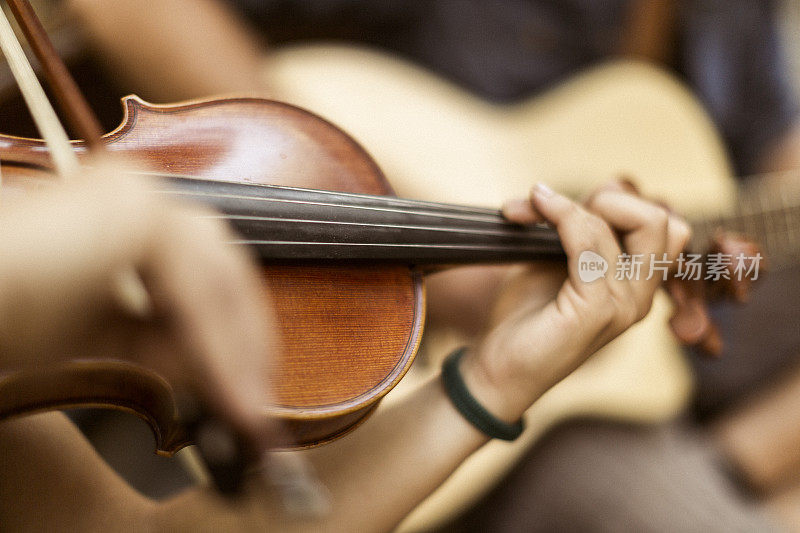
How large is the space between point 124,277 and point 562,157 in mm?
809

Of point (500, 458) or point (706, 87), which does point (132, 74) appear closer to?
point (500, 458)

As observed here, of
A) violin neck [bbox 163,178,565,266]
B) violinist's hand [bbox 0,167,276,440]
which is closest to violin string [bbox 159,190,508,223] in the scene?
violin neck [bbox 163,178,565,266]

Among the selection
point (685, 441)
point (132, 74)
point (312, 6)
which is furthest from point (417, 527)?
point (312, 6)

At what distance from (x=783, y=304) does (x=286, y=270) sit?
97 cm

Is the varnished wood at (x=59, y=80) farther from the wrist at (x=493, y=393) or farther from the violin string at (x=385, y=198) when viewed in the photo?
the wrist at (x=493, y=393)

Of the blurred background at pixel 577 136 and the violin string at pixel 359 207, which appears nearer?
the violin string at pixel 359 207

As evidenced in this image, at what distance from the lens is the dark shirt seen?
92 centimetres

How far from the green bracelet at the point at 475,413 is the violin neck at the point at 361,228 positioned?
97mm

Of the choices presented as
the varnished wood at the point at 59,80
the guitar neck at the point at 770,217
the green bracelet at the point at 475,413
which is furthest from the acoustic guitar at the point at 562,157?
the varnished wood at the point at 59,80

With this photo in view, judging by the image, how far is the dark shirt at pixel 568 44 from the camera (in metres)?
0.92

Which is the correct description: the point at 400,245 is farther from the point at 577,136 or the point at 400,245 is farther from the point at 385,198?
the point at 577,136

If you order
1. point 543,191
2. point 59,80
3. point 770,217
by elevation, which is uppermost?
point 59,80

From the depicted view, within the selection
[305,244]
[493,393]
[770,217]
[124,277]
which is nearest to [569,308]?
[493,393]

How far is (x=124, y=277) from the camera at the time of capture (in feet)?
0.67
